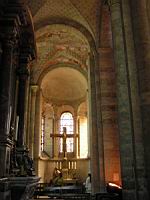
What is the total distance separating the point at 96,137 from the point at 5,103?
22.6ft

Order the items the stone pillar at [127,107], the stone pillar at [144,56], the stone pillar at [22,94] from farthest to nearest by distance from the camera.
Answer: the stone pillar at [22,94] → the stone pillar at [144,56] → the stone pillar at [127,107]

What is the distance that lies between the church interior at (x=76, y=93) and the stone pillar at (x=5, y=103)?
0.08 ft

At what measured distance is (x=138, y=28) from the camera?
711 cm

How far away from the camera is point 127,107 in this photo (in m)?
6.80

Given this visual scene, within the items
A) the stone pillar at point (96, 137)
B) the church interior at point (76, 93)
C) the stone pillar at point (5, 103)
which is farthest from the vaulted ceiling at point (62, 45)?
the stone pillar at point (5, 103)

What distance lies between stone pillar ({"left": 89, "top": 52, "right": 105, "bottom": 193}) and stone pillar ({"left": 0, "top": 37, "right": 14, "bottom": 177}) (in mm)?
6198

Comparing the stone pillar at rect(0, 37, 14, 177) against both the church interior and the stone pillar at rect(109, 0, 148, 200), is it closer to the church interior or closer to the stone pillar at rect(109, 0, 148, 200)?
the church interior

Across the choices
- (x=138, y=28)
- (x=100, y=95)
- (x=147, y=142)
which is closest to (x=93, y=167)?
(x=100, y=95)

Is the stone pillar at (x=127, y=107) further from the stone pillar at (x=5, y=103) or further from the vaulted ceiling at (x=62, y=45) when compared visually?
the vaulted ceiling at (x=62, y=45)

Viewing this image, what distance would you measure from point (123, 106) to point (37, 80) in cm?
1232

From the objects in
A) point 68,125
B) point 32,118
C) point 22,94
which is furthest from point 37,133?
point 22,94

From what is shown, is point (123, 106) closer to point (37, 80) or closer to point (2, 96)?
point (2, 96)

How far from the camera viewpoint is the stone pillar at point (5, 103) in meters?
6.11

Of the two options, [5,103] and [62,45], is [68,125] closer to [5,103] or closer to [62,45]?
[62,45]
